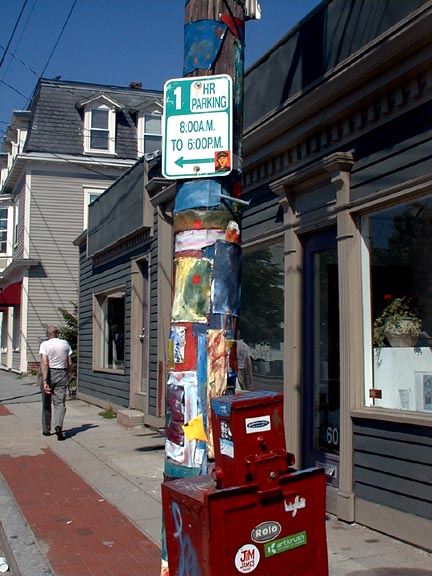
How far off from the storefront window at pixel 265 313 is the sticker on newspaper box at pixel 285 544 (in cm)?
482

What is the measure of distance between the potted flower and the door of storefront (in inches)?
28.1

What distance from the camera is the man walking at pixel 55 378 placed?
11.7 metres

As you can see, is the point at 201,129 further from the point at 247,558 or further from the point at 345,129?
the point at 345,129

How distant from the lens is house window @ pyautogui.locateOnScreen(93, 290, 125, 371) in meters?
15.5

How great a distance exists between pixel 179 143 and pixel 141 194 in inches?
355

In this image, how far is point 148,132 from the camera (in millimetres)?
28141

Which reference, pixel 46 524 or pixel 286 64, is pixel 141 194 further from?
pixel 46 524

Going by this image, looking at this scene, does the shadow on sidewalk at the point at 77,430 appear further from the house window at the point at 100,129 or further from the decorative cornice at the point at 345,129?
the house window at the point at 100,129

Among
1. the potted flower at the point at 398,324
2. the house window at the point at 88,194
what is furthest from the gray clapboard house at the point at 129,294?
the house window at the point at 88,194

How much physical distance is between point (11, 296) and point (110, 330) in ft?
42.2

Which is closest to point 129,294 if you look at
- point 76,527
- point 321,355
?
point 321,355

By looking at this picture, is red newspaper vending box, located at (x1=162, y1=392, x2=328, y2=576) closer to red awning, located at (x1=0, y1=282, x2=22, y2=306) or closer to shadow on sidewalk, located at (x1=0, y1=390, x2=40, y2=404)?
shadow on sidewalk, located at (x1=0, y1=390, x2=40, y2=404)

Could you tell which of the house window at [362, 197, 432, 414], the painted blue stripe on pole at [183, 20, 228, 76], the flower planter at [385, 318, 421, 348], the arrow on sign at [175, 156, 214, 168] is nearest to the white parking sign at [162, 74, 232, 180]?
the arrow on sign at [175, 156, 214, 168]

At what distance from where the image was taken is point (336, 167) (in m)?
7.07
